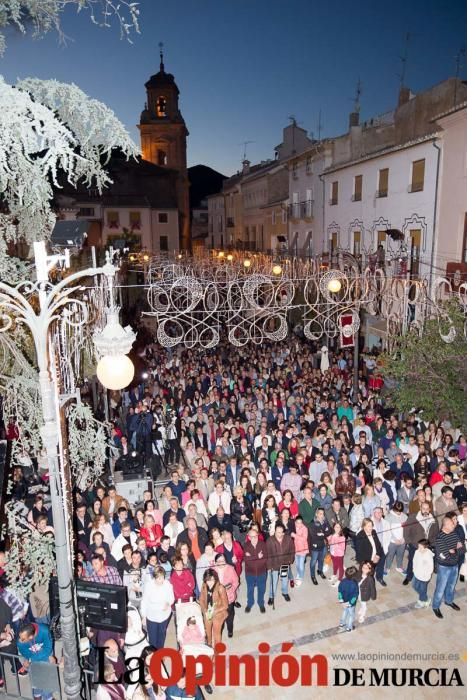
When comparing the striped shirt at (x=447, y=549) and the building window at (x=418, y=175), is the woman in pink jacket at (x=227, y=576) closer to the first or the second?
the striped shirt at (x=447, y=549)

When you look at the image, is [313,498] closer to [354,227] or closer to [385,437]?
[385,437]

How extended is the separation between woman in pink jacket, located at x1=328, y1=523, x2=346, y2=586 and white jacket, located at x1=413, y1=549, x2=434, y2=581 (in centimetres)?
113

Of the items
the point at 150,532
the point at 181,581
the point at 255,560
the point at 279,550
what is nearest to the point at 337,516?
the point at 279,550

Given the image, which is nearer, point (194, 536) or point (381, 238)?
point (194, 536)

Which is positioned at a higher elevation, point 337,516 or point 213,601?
point 337,516

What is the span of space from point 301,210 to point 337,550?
2520 centimetres

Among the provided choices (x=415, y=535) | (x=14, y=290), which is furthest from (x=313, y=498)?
(x=14, y=290)

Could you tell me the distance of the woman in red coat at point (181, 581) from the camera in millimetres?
7031

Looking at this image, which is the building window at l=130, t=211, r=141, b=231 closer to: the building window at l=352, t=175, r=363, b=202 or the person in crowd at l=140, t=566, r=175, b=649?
the building window at l=352, t=175, r=363, b=202

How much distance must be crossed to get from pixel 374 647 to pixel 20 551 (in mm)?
4989

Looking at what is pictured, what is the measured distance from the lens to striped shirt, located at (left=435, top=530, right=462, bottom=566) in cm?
756

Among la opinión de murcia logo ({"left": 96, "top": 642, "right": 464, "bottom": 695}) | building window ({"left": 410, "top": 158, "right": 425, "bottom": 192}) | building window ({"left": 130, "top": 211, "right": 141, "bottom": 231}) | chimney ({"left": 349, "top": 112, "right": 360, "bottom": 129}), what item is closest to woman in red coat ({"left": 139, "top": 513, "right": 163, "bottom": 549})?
la opinión de murcia logo ({"left": 96, "top": 642, "right": 464, "bottom": 695})

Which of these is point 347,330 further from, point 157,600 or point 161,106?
point 161,106

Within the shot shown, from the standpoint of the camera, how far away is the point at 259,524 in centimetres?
887
